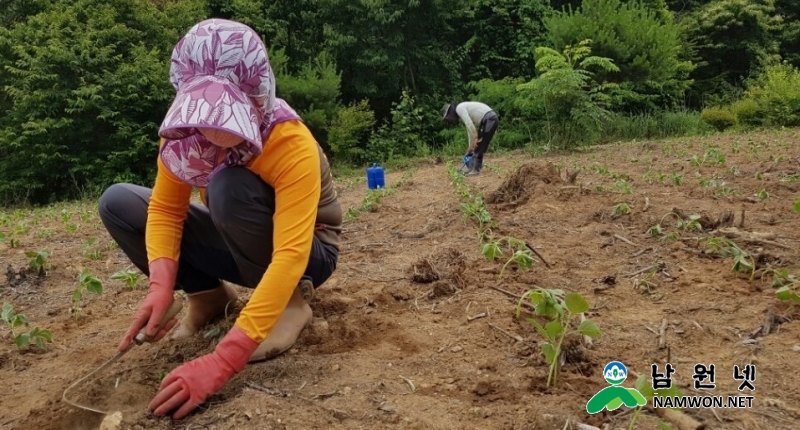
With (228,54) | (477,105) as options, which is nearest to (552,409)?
(228,54)

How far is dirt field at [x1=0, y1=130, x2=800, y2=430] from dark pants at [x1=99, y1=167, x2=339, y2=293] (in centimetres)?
23

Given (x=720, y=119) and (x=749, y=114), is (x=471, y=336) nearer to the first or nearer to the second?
(x=720, y=119)

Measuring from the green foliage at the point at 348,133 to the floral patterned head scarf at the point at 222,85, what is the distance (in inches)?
475

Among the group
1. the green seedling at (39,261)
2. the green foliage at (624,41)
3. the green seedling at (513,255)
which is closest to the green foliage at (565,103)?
the green foliage at (624,41)

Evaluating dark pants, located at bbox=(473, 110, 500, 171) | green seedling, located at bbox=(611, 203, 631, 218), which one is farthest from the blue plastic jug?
green seedling, located at bbox=(611, 203, 631, 218)

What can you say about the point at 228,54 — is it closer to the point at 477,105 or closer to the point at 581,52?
the point at 477,105

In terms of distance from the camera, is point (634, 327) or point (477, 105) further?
point (477, 105)

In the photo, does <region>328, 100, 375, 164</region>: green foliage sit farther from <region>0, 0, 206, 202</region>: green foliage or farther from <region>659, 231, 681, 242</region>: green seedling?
<region>659, 231, 681, 242</region>: green seedling

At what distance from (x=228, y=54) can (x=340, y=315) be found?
1086 millimetres

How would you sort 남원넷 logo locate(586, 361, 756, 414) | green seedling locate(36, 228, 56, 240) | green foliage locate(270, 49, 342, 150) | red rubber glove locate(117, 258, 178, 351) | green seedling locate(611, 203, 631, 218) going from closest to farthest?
1. 남원넷 logo locate(586, 361, 756, 414)
2. red rubber glove locate(117, 258, 178, 351)
3. green seedling locate(611, 203, 631, 218)
4. green seedling locate(36, 228, 56, 240)
5. green foliage locate(270, 49, 342, 150)

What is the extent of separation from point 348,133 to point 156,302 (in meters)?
12.2

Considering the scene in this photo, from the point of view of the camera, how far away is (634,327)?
1.84 m

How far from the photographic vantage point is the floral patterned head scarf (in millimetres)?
1377

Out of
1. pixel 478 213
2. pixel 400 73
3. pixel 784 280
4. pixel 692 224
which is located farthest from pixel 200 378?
pixel 400 73
